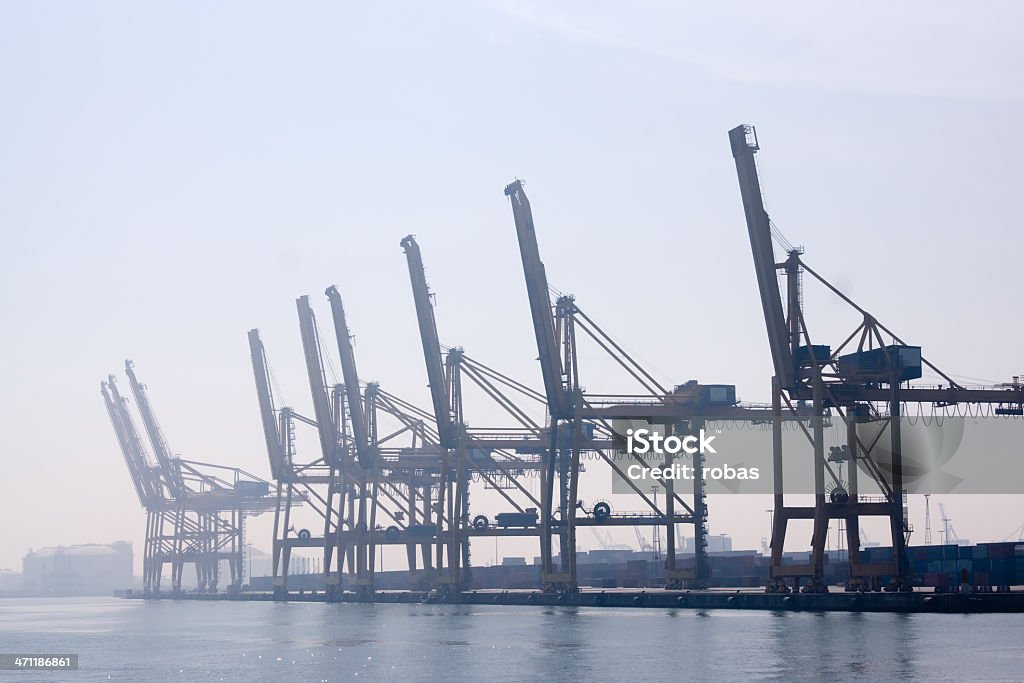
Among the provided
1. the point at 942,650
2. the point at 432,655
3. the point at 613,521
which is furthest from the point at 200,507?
the point at 942,650

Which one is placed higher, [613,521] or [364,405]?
[364,405]

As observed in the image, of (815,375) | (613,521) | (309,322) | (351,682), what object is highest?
(309,322)

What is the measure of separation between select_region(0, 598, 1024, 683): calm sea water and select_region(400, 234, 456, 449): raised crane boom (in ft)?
72.5

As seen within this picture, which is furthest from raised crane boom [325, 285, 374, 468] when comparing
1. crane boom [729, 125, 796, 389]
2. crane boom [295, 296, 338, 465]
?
crane boom [729, 125, 796, 389]

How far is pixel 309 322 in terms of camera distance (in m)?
136

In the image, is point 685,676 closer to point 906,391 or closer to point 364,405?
point 906,391

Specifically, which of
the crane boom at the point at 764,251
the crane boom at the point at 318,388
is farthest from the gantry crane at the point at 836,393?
the crane boom at the point at 318,388

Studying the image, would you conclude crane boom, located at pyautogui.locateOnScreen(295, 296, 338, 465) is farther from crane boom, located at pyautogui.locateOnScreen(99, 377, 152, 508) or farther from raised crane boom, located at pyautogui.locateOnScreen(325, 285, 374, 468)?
crane boom, located at pyautogui.locateOnScreen(99, 377, 152, 508)

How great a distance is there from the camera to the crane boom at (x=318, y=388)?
5335 inches

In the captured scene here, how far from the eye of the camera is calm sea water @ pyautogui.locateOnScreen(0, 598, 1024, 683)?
172 feet

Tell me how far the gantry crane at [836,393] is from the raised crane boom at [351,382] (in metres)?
49.2

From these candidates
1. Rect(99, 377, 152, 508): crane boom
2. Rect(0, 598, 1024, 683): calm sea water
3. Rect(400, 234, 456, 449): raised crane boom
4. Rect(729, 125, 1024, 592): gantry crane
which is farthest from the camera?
Rect(99, 377, 152, 508): crane boom

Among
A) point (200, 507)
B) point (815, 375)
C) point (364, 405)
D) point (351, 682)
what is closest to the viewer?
point (351, 682)

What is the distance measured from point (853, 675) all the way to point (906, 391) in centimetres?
3639
